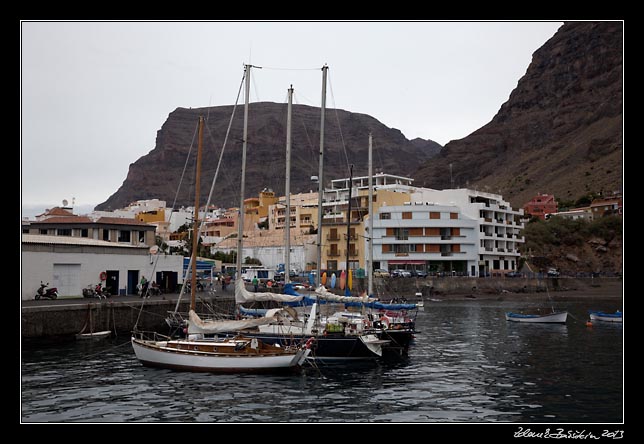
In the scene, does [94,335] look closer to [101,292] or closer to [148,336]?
[148,336]

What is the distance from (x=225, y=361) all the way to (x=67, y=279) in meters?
23.7

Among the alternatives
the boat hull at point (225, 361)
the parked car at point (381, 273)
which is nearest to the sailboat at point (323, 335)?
the boat hull at point (225, 361)

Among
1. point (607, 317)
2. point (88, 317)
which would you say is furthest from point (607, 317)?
point (88, 317)

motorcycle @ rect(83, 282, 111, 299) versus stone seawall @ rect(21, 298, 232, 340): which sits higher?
motorcycle @ rect(83, 282, 111, 299)

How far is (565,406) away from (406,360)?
12114mm

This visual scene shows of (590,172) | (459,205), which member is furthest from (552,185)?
(459,205)

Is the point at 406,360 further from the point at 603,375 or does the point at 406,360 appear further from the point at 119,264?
the point at 119,264

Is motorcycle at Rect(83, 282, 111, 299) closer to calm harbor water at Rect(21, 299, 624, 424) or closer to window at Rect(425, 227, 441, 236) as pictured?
calm harbor water at Rect(21, 299, 624, 424)

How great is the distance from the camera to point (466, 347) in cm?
3809

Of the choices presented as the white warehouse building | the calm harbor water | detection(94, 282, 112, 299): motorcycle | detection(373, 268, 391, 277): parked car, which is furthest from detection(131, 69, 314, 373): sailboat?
detection(373, 268, 391, 277): parked car

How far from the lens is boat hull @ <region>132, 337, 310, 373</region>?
88.8 feet

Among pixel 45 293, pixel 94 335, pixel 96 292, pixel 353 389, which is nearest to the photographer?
pixel 353 389

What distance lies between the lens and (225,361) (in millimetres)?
27172

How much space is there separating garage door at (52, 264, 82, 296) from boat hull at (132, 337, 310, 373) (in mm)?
20224
